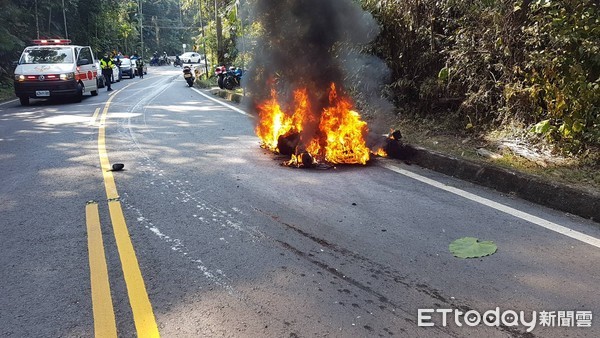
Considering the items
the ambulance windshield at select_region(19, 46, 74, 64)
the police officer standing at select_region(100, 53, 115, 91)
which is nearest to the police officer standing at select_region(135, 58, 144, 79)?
the police officer standing at select_region(100, 53, 115, 91)

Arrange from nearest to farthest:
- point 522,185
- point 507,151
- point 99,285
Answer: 1. point 99,285
2. point 522,185
3. point 507,151

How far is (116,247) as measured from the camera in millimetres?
3795

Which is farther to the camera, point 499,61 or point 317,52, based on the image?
point 317,52

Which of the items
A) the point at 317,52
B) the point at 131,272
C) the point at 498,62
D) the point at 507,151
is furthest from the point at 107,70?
the point at 131,272

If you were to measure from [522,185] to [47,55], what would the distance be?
16.0 meters

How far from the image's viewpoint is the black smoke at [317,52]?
7.35 meters

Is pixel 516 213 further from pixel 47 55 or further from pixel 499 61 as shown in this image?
pixel 47 55

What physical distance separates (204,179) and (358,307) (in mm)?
3421

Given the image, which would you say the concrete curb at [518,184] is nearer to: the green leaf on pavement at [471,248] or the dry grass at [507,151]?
the dry grass at [507,151]

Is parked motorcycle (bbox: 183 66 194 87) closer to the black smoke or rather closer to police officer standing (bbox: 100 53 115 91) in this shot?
police officer standing (bbox: 100 53 115 91)

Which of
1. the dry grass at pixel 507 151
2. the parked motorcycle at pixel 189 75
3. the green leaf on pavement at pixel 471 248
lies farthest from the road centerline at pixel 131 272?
the parked motorcycle at pixel 189 75

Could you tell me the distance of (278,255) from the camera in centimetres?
362

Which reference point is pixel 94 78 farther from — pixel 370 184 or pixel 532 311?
pixel 532 311

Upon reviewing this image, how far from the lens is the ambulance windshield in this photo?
50.5ft
